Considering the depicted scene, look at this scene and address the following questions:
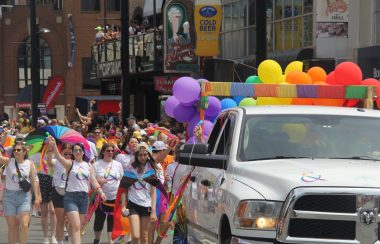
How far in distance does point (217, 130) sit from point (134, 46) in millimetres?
28919

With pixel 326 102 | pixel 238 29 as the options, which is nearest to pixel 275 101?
pixel 326 102

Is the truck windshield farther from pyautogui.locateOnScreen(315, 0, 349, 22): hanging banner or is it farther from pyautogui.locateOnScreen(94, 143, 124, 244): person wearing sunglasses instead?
pyautogui.locateOnScreen(315, 0, 349, 22): hanging banner

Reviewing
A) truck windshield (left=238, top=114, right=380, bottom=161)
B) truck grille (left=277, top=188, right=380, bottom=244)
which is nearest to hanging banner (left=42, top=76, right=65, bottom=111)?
truck windshield (left=238, top=114, right=380, bottom=161)

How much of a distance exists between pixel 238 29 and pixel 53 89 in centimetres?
861

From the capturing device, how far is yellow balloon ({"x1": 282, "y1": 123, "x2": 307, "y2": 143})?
338 inches

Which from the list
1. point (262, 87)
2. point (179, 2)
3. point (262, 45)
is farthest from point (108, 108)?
point (262, 87)

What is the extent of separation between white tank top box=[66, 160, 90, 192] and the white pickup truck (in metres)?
4.23

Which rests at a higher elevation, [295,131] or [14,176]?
[295,131]

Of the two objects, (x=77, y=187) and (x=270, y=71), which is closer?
(x=77, y=187)

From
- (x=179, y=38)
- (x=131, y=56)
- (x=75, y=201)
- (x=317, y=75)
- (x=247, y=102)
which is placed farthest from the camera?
(x=131, y=56)

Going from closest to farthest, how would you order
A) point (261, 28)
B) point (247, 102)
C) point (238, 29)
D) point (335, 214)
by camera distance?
point (335, 214), point (247, 102), point (261, 28), point (238, 29)

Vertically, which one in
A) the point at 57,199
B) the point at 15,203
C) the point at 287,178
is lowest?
the point at 57,199

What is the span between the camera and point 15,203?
14.1 metres

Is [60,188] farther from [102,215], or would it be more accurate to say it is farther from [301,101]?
[301,101]
